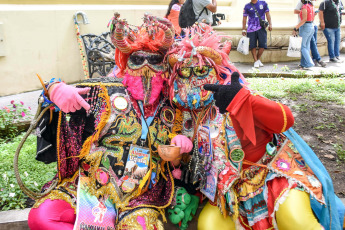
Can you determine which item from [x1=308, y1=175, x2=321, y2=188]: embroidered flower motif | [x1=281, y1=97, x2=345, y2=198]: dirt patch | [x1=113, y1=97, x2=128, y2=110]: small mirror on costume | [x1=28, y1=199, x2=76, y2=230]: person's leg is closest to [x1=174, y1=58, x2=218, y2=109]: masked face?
[x1=113, y1=97, x2=128, y2=110]: small mirror on costume

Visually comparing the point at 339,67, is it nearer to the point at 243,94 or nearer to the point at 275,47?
the point at 275,47

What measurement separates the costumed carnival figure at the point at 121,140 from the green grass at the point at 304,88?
3.39 m

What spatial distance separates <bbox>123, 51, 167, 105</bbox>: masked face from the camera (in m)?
2.63

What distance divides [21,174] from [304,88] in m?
4.73

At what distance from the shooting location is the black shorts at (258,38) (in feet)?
28.5

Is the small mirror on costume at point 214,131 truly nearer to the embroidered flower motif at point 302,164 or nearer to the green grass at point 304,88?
the embroidered flower motif at point 302,164

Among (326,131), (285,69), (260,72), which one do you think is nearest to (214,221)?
(326,131)

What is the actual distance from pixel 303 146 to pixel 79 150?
5.46 ft

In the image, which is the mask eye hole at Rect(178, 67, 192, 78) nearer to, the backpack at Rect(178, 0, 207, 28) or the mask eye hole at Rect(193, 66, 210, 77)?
the mask eye hole at Rect(193, 66, 210, 77)

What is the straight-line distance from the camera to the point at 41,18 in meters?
7.13

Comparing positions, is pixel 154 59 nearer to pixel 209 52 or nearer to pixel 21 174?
pixel 209 52

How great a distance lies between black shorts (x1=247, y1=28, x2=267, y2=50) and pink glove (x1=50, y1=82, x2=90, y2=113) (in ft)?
23.2

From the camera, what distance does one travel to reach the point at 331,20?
Answer: 9234 mm

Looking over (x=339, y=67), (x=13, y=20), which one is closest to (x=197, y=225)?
(x=13, y=20)
